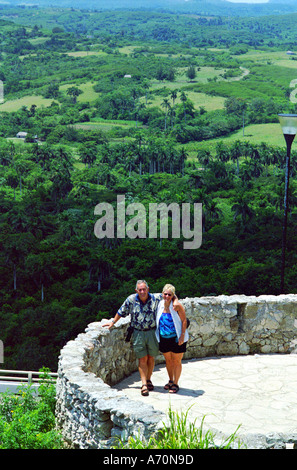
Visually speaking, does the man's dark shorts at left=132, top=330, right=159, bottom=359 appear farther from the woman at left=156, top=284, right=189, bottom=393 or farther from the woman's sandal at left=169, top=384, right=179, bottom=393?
the woman's sandal at left=169, top=384, right=179, bottom=393

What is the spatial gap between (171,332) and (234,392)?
3.28 ft

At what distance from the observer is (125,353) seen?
29.4 feet

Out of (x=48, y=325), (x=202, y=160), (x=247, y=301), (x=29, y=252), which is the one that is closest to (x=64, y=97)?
(x=202, y=160)

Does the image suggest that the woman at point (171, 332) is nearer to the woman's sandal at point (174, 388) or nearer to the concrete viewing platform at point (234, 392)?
the woman's sandal at point (174, 388)

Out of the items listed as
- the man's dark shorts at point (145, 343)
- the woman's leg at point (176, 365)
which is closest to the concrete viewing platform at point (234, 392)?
the woman's leg at point (176, 365)

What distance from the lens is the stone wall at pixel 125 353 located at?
6.61 meters

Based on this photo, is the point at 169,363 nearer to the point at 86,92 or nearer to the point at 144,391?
the point at 144,391

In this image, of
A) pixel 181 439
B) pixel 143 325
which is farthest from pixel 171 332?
pixel 181 439

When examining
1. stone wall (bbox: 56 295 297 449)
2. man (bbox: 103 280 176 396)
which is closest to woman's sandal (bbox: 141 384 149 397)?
man (bbox: 103 280 176 396)

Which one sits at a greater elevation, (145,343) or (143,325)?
(143,325)

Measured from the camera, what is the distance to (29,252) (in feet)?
232

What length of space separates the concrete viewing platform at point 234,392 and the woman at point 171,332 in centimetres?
27

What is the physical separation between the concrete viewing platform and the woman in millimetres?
272

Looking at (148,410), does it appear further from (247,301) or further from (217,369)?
(247,301)
